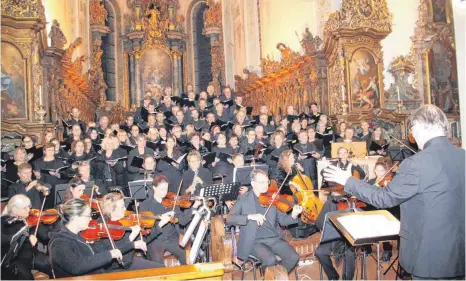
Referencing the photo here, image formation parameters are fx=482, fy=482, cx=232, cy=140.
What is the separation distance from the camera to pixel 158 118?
9.79 metres

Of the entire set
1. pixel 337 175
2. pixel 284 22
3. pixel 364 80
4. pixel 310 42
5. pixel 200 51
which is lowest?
pixel 337 175

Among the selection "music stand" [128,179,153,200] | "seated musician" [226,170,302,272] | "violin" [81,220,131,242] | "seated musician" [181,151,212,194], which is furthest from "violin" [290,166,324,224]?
"violin" [81,220,131,242]

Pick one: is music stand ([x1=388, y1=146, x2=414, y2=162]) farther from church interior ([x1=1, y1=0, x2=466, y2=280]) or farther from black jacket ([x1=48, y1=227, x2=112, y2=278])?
black jacket ([x1=48, y1=227, x2=112, y2=278])

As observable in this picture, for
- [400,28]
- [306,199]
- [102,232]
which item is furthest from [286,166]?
[400,28]

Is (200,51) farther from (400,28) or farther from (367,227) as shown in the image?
(367,227)

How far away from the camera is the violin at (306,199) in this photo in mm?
5949

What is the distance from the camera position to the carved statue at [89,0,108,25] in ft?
62.8

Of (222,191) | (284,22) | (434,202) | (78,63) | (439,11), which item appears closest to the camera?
(434,202)

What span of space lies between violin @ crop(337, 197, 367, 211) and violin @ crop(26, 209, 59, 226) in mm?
3163

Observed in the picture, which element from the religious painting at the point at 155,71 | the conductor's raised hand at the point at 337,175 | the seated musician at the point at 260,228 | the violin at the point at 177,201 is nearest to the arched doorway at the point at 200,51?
the religious painting at the point at 155,71

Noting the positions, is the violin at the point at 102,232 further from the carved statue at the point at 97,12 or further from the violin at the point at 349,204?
the carved statue at the point at 97,12

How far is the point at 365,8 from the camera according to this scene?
1163 centimetres

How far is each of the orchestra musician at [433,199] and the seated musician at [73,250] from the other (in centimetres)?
181

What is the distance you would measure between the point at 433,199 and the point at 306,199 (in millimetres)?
3370
